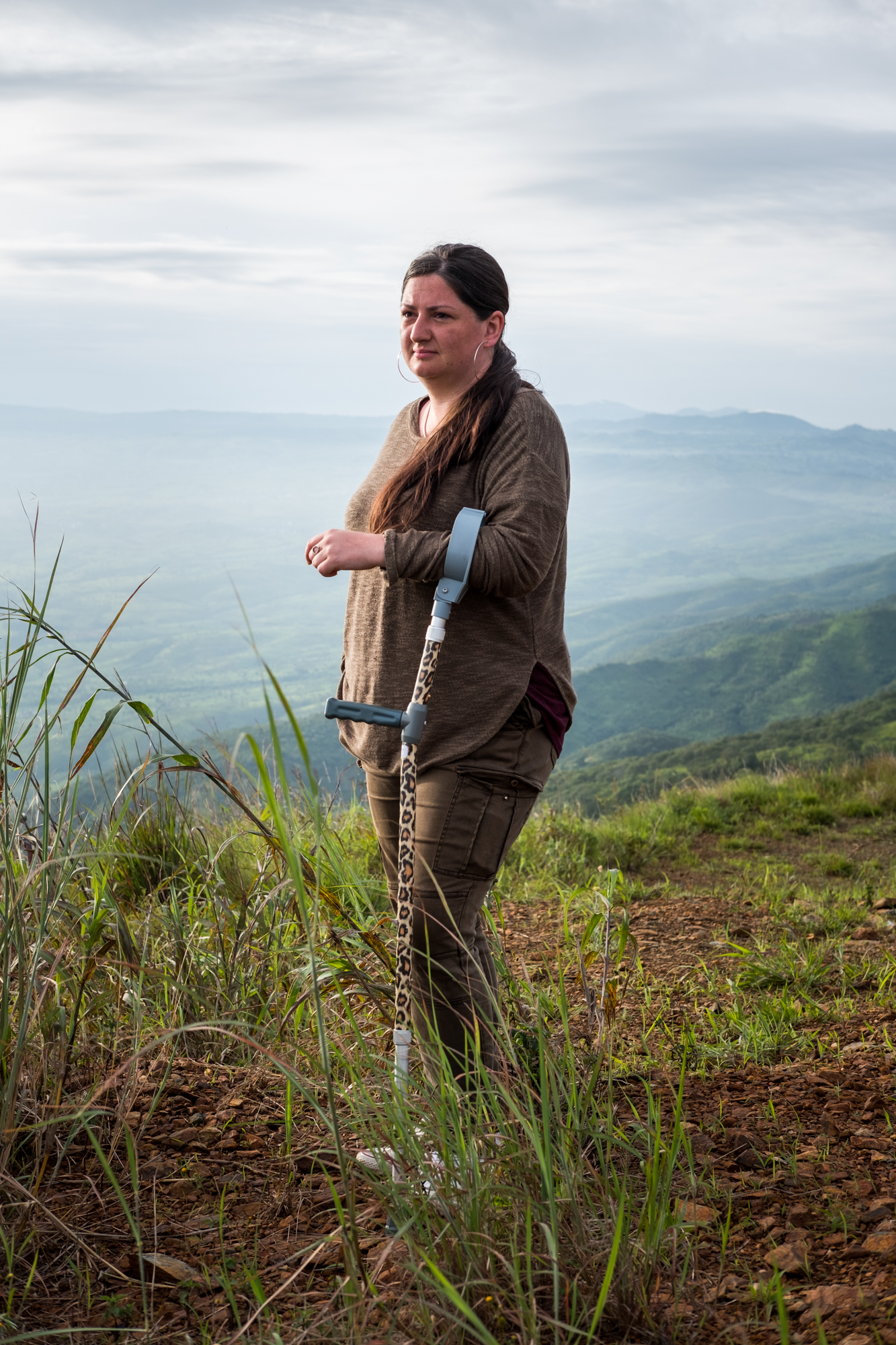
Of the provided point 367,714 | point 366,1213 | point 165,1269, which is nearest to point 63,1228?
point 165,1269

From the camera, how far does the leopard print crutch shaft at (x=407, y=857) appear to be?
1.87m

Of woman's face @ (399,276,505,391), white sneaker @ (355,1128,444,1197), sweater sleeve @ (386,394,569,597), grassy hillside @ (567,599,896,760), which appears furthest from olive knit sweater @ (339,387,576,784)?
grassy hillside @ (567,599,896,760)

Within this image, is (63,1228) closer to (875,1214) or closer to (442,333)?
(875,1214)

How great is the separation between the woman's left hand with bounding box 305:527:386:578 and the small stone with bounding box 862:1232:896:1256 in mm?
1406

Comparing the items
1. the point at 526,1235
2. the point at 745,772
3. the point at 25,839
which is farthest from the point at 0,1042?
the point at 745,772

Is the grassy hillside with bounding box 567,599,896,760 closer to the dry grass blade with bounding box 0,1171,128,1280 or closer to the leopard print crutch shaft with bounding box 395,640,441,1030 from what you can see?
the leopard print crutch shaft with bounding box 395,640,441,1030

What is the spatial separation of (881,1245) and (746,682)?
10785 centimetres

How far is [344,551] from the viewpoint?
198 centimetres

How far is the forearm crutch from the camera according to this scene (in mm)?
1854

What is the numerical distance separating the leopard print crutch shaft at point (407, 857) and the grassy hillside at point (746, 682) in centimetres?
9184

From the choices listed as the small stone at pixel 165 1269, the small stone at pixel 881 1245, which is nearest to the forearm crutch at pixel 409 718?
the small stone at pixel 165 1269

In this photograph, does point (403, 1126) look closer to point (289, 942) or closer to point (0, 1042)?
point (0, 1042)

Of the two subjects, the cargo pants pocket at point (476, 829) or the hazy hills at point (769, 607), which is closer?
the cargo pants pocket at point (476, 829)

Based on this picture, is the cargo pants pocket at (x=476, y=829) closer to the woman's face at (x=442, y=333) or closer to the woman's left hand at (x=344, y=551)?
the woman's left hand at (x=344, y=551)
